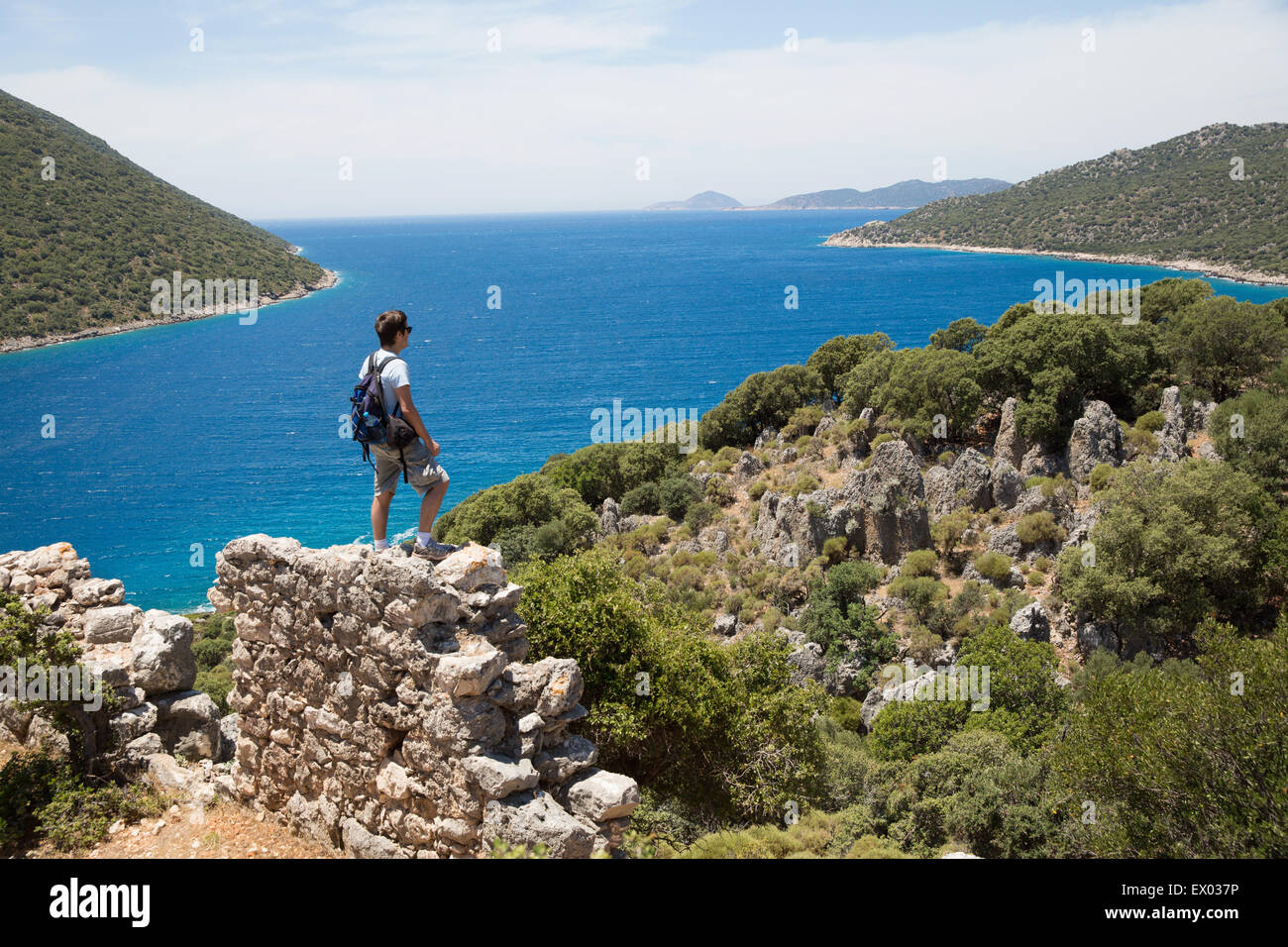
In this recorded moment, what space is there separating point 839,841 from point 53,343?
150 metres

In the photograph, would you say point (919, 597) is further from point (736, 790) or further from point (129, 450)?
point (129, 450)

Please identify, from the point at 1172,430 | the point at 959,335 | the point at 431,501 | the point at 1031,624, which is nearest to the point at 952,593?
the point at 1031,624

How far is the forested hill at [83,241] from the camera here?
124000 mm

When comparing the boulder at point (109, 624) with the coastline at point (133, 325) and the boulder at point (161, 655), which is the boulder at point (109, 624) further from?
the coastline at point (133, 325)

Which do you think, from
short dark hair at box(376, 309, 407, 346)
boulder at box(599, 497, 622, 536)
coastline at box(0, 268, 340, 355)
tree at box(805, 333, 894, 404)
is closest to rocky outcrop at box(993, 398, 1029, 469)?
boulder at box(599, 497, 622, 536)

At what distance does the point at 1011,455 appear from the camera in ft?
124

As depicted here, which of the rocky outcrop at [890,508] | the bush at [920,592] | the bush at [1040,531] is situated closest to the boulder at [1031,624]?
the bush at [920,592]

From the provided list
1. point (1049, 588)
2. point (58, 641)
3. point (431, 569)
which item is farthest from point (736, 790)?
point (1049, 588)

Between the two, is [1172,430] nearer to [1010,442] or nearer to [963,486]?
[1010,442]

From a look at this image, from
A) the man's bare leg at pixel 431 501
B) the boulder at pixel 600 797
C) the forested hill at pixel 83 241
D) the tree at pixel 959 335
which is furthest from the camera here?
the forested hill at pixel 83 241

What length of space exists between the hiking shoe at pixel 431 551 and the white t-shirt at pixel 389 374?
1.94 metres

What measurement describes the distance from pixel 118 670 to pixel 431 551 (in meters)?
6.38

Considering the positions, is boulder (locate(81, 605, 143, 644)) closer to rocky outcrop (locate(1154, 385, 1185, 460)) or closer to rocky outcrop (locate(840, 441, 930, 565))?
rocky outcrop (locate(840, 441, 930, 565))

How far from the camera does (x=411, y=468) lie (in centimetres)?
934
